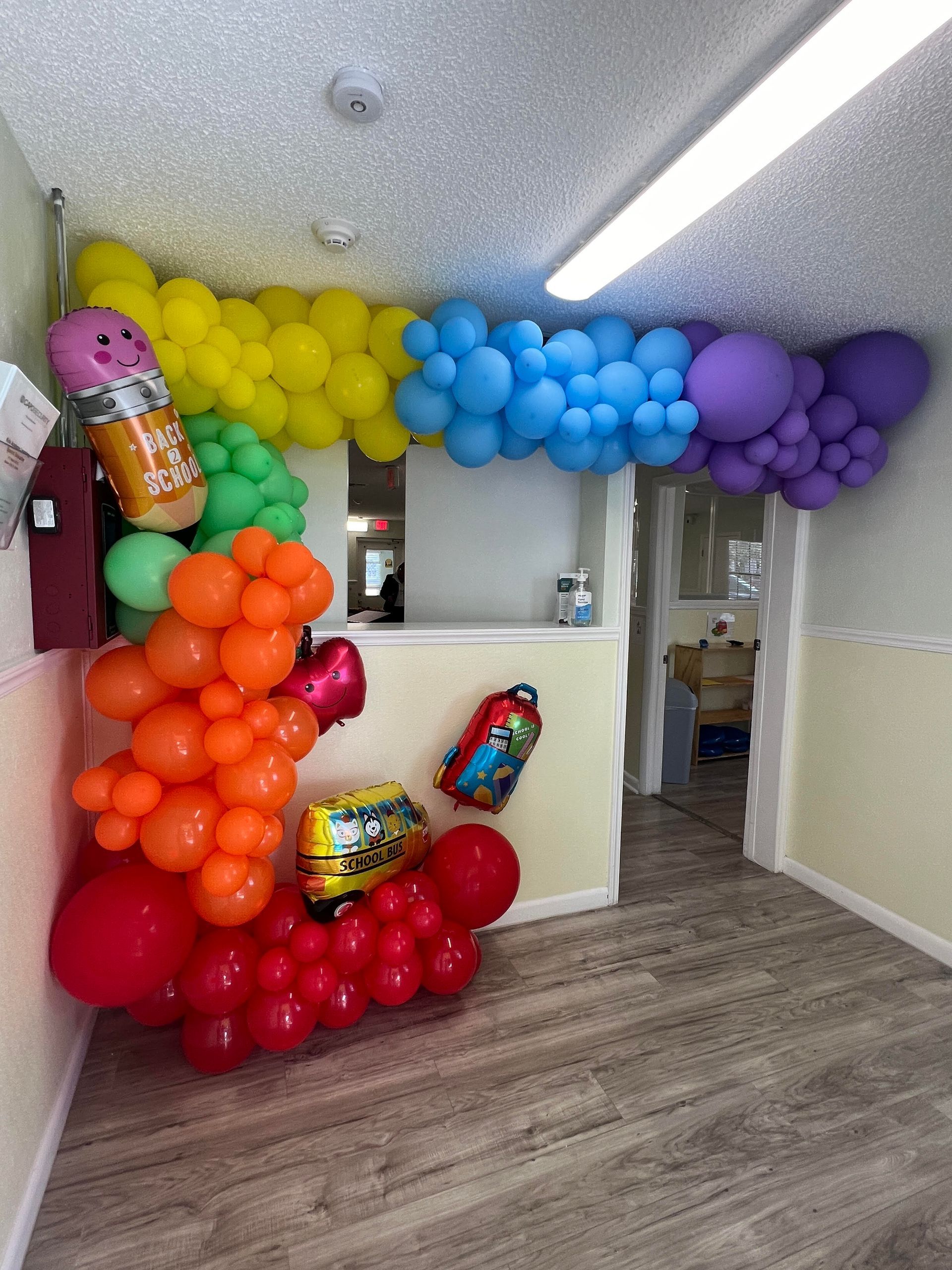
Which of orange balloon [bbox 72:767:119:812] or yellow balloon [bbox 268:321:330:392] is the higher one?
yellow balloon [bbox 268:321:330:392]

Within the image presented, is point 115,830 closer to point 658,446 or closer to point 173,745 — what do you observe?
point 173,745

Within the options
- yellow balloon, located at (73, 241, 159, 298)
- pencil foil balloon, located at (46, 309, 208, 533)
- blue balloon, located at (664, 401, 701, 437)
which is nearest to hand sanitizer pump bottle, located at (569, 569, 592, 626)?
blue balloon, located at (664, 401, 701, 437)

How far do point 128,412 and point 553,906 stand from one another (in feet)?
7.76

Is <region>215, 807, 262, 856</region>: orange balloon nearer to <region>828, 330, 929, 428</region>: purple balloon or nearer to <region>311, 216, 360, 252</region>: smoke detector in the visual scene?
<region>311, 216, 360, 252</region>: smoke detector

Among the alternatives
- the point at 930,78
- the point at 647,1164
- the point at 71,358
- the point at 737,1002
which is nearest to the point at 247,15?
the point at 71,358

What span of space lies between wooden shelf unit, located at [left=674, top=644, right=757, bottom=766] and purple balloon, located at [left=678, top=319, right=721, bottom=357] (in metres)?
2.84

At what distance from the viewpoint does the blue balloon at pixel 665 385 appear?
2189mm

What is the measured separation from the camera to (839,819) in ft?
9.68

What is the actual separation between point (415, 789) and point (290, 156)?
1.98 meters

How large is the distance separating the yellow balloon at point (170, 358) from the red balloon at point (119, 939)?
4.37 feet

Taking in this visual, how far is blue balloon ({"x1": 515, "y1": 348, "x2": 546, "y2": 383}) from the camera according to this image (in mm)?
2004

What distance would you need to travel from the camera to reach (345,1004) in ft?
6.45

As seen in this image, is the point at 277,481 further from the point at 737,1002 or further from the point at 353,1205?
the point at 737,1002

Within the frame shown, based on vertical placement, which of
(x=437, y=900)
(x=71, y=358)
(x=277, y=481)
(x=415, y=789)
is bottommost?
(x=437, y=900)
